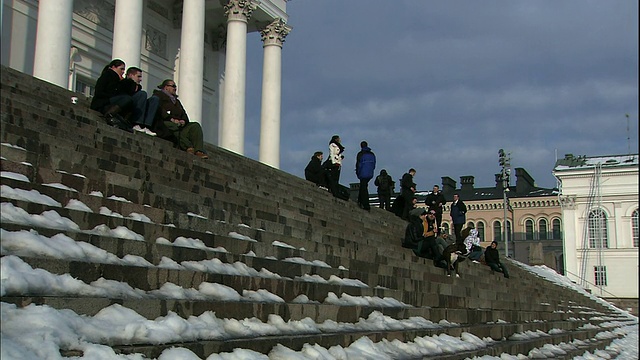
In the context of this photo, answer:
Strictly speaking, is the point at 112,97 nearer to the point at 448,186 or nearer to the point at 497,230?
the point at 497,230

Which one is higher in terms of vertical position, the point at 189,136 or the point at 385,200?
the point at 189,136

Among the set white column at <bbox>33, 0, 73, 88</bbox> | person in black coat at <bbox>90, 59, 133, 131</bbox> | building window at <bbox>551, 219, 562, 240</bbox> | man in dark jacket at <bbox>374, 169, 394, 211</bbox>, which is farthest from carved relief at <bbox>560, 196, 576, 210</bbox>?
person in black coat at <bbox>90, 59, 133, 131</bbox>

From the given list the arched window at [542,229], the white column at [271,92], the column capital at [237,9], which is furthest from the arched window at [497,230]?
the column capital at [237,9]

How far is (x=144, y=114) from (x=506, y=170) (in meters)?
31.6

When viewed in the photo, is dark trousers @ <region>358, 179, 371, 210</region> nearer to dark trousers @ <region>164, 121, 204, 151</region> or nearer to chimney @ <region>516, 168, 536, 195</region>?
dark trousers @ <region>164, 121, 204, 151</region>

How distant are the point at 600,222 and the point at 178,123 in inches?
2042

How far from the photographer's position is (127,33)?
17.0 metres

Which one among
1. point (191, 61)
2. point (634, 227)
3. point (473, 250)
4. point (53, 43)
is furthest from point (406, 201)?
point (634, 227)

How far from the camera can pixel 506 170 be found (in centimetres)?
3944

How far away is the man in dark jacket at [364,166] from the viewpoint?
15.8m

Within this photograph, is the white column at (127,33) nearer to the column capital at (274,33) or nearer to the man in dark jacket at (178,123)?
the man in dark jacket at (178,123)

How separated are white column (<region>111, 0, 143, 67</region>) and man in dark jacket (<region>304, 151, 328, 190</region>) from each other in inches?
201

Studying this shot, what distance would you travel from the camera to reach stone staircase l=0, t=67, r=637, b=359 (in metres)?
→ 4.32

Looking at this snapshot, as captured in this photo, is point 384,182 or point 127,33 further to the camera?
point 384,182
